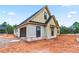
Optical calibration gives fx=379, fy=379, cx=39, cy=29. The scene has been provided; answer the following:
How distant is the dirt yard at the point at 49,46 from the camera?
3.94m

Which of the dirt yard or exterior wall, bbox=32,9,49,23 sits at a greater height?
exterior wall, bbox=32,9,49,23

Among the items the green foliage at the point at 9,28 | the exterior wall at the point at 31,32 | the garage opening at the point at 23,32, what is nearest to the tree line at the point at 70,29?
the exterior wall at the point at 31,32

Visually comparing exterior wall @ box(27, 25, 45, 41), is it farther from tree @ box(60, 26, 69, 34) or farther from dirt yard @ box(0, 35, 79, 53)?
tree @ box(60, 26, 69, 34)

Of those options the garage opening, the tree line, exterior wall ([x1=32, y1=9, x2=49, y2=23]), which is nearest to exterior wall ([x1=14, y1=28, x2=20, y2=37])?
the garage opening

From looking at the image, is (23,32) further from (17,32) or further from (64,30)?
(64,30)

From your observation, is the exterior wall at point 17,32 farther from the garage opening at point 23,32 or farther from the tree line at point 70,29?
the tree line at point 70,29

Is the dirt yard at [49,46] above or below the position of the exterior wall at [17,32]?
below

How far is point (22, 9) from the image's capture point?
12.9 ft

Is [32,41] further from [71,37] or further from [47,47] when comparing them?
[71,37]

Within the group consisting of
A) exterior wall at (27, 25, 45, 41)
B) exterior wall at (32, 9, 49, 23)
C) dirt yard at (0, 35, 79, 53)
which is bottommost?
dirt yard at (0, 35, 79, 53)

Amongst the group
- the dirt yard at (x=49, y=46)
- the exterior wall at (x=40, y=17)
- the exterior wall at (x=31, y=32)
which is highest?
the exterior wall at (x=40, y=17)

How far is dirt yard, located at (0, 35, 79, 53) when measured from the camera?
394 cm
